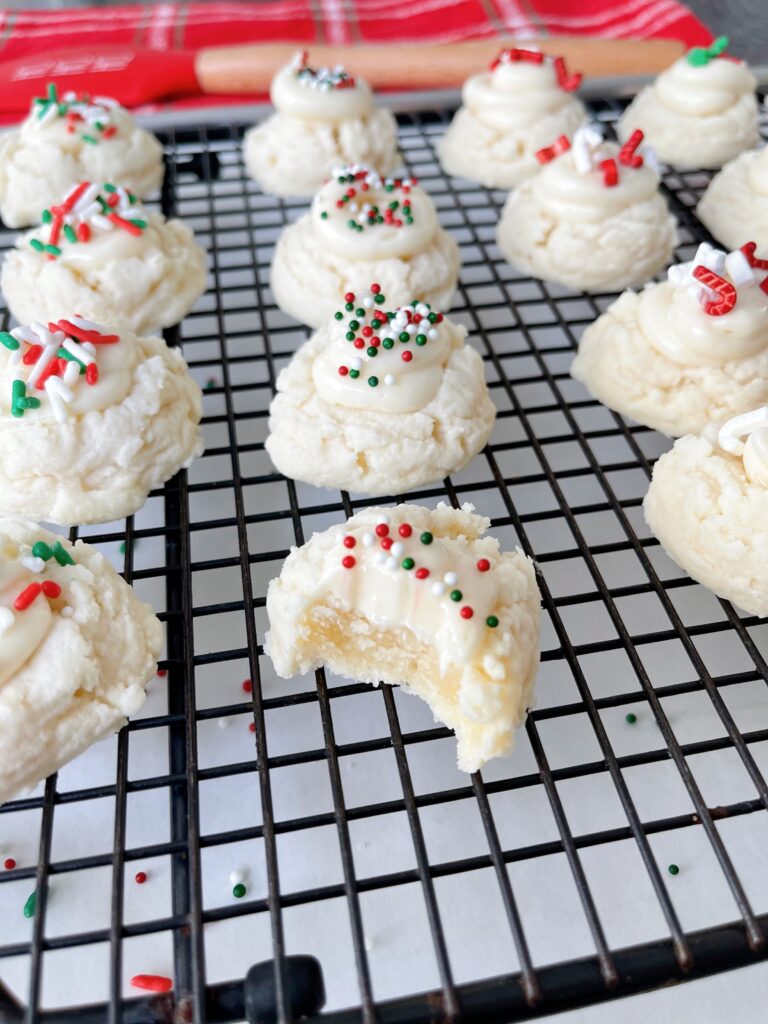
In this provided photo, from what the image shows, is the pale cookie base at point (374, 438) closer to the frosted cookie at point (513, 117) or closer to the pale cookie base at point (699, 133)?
the frosted cookie at point (513, 117)

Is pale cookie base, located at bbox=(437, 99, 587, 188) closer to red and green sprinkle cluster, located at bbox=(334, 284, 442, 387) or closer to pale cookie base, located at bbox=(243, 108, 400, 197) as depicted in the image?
pale cookie base, located at bbox=(243, 108, 400, 197)

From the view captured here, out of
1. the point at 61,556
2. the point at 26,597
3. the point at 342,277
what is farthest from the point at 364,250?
the point at 26,597

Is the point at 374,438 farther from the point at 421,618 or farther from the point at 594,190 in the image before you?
the point at 594,190

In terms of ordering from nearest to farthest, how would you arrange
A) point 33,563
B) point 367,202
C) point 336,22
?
1. point 33,563
2. point 367,202
3. point 336,22

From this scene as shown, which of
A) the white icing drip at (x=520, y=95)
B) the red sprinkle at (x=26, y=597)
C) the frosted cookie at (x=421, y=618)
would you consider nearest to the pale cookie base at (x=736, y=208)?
the white icing drip at (x=520, y=95)

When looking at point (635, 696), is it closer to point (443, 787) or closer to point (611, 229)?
point (443, 787)

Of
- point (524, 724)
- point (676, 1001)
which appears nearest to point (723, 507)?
point (524, 724)

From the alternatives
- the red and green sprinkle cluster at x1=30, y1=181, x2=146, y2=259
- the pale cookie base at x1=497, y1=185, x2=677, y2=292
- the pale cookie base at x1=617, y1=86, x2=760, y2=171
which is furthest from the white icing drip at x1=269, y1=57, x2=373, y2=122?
the pale cookie base at x1=617, y1=86, x2=760, y2=171
